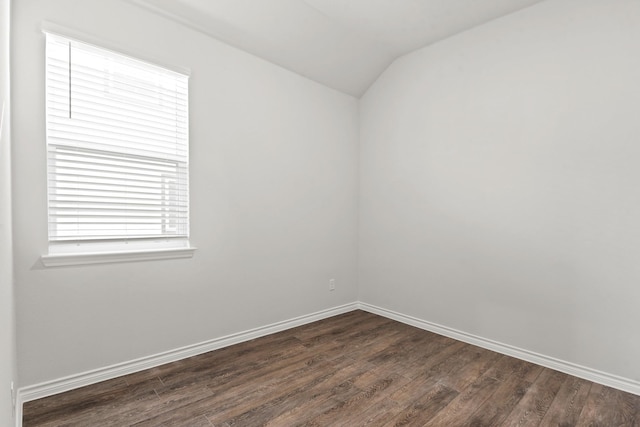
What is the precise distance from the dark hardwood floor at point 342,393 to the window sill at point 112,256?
816mm

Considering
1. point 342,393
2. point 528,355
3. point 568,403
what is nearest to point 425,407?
point 342,393

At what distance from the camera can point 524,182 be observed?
109 inches

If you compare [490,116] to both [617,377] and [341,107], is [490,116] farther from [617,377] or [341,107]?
[617,377]

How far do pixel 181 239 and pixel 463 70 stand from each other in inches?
115

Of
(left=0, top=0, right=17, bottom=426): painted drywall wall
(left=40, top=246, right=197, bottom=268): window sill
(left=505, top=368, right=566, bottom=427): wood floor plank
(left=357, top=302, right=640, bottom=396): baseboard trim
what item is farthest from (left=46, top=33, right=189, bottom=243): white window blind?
(left=505, top=368, right=566, bottom=427): wood floor plank

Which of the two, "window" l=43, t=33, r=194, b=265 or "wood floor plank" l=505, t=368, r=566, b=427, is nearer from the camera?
"wood floor plank" l=505, t=368, r=566, b=427

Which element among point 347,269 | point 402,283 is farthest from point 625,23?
point 347,269

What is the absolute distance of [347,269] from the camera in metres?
3.99

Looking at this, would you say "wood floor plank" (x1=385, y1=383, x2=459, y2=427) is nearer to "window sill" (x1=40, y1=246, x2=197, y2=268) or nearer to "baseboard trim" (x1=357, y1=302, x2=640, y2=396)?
"baseboard trim" (x1=357, y1=302, x2=640, y2=396)

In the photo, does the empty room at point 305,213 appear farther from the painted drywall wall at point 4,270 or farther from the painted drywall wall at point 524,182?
the painted drywall wall at point 4,270

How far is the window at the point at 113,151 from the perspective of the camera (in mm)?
2158

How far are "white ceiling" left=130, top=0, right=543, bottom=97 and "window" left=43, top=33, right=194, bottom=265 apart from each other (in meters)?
0.54

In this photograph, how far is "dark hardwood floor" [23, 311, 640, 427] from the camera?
195 centimetres

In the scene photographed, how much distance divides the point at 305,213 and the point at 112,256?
1.79 m
